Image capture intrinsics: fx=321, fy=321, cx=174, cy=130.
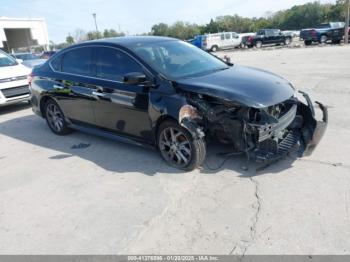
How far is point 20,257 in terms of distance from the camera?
2992mm

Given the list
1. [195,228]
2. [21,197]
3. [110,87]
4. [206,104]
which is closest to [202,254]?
[195,228]

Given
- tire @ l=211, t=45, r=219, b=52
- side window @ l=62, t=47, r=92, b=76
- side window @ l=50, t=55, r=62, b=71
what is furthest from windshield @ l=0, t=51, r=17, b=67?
tire @ l=211, t=45, r=219, b=52

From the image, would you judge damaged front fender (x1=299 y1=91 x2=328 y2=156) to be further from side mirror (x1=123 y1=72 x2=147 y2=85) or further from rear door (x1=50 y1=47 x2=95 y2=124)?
rear door (x1=50 y1=47 x2=95 y2=124)

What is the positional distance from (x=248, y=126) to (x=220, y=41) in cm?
3071

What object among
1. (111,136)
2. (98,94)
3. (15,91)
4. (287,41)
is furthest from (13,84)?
(287,41)

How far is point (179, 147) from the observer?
434 centimetres

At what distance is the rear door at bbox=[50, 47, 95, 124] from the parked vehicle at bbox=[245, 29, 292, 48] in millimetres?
29067

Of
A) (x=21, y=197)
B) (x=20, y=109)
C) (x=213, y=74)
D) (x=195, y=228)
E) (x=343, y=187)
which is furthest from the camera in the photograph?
(x=20, y=109)

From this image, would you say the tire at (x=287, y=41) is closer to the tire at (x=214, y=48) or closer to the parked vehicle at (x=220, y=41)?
the parked vehicle at (x=220, y=41)

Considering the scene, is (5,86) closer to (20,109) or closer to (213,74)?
(20,109)

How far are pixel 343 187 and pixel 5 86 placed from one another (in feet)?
26.6

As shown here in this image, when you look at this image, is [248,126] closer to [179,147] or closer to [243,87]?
[243,87]

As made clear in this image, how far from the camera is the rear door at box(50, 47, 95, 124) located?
5.30m

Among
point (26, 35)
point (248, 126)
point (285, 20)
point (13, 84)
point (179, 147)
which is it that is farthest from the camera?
point (285, 20)
